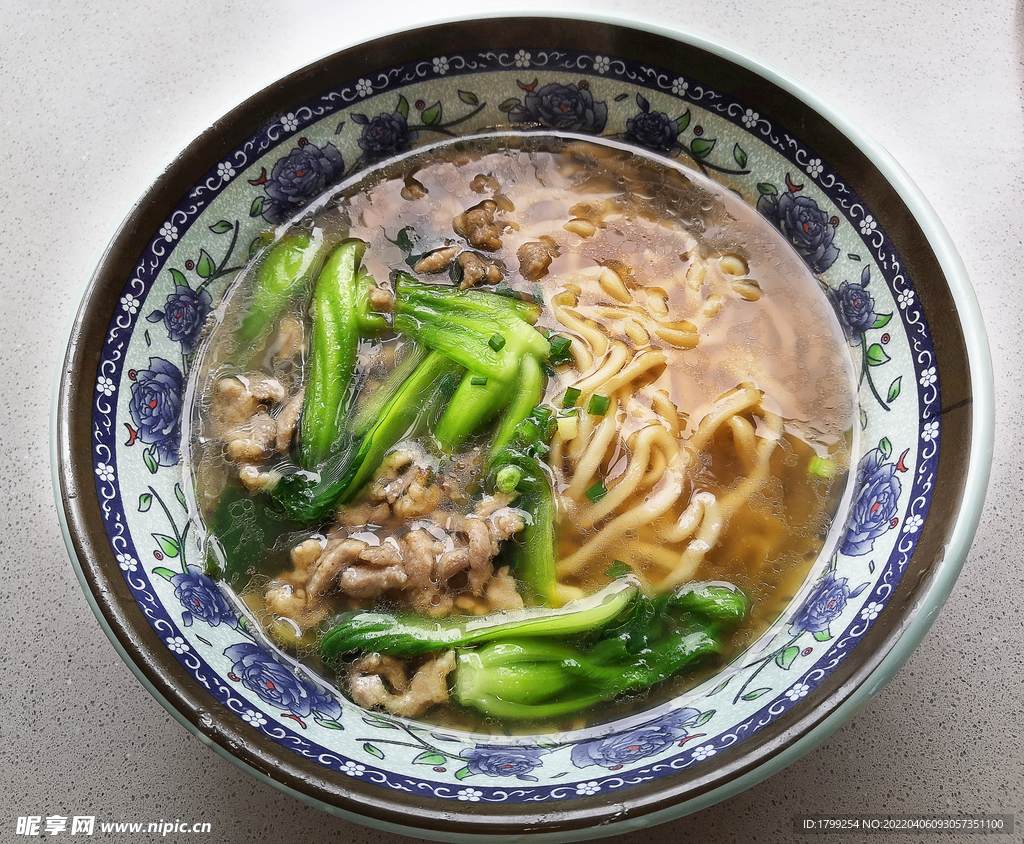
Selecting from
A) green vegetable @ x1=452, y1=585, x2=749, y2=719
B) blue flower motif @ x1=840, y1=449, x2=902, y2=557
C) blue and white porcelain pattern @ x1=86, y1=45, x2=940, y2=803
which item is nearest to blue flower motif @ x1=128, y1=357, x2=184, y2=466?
blue and white porcelain pattern @ x1=86, y1=45, x2=940, y2=803

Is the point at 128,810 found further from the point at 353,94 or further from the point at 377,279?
the point at 353,94

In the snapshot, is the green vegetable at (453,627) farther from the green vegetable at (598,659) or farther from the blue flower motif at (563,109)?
the blue flower motif at (563,109)

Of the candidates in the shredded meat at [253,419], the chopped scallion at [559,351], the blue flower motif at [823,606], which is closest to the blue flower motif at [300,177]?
the shredded meat at [253,419]

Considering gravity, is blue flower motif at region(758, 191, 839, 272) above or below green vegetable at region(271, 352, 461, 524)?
above

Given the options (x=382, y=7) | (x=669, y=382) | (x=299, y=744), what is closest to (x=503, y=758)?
(x=299, y=744)

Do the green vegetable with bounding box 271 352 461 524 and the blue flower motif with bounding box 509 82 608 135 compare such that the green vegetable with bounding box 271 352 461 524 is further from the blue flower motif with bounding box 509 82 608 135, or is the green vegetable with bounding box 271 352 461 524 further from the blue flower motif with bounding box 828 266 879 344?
the blue flower motif with bounding box 828 266 879 344

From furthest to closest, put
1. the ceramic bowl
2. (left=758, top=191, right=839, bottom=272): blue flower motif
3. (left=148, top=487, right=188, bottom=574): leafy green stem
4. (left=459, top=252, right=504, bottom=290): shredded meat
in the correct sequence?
(left=459, top=252, right=504, bottom=290): shredded meat, (left=758, top=191, right=839, bottom=272): blue flower motif, (left=148, top=487, right=188, bottom=574): leafy green stem, the ceramic bowl

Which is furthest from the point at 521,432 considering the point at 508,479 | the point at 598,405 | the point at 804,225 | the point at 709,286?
the point at 804,225
